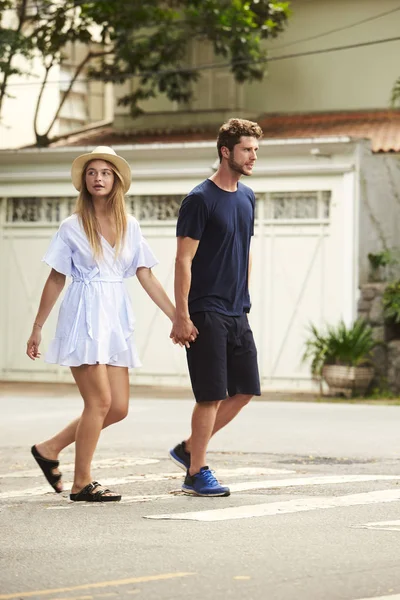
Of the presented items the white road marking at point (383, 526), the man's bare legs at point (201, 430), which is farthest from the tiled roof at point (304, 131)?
the white road marking at point (383, 526)

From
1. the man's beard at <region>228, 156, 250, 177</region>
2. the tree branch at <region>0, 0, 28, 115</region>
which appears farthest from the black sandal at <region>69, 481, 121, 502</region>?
the tree branch at <region>0, 0, 28, 115</region>

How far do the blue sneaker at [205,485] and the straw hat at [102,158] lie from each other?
180cm

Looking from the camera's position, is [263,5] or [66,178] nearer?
[66,178]

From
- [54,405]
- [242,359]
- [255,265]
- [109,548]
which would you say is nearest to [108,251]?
[242,359]

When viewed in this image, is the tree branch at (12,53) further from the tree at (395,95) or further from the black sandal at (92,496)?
the black sandal at (92,496)

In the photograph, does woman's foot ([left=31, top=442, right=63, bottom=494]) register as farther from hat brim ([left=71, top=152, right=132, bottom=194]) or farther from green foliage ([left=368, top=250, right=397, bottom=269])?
green foliage ([left=368, top=250, right=397, bottom=269])

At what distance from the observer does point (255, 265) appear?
70.6ft

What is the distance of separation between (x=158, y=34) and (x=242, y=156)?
17092 mm

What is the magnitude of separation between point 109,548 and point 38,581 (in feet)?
2.53

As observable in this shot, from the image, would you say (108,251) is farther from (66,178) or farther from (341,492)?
(66,178)

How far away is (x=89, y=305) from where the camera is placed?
8219 millimetres

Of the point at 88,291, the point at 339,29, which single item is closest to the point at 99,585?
the point at 88,291

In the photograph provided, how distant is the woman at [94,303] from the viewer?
26.8ft

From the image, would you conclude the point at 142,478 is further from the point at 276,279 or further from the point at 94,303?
the point at 276,279
